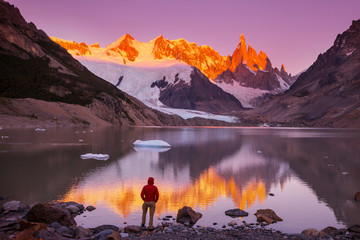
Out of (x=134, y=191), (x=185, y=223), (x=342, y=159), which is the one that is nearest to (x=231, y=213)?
(x=185, y=223)

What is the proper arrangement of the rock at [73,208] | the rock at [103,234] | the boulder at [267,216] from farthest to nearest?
the rock at [73,208] < the boulder at [267,216] < the rock at [103,234]

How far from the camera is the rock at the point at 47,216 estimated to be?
15062 mm

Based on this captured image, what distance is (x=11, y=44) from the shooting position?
607ft

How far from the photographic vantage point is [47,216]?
49.6 feet

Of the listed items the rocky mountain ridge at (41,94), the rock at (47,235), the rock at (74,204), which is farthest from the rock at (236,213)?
the rocky mountain ridge at (41,94)

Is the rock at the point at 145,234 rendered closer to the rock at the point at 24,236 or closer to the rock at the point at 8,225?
the rock at the point at 24,236

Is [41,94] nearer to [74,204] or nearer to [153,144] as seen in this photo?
[153,144]

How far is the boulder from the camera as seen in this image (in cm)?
1677

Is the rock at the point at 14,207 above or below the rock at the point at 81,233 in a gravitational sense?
above

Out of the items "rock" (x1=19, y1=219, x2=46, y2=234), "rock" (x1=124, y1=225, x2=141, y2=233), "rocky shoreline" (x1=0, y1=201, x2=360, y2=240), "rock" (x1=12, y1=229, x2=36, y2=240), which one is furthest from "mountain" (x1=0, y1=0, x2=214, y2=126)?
"rock" (x1=12, y1=229, x2=36, y2=240)

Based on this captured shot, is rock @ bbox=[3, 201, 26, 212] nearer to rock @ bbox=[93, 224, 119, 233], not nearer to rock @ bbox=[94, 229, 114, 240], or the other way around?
rock @ bbox=[93, 224, 119, 233]

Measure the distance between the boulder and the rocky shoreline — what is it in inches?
13.6

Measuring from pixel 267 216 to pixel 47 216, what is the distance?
33.9 ft

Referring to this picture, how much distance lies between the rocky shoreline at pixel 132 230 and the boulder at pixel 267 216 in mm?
345
